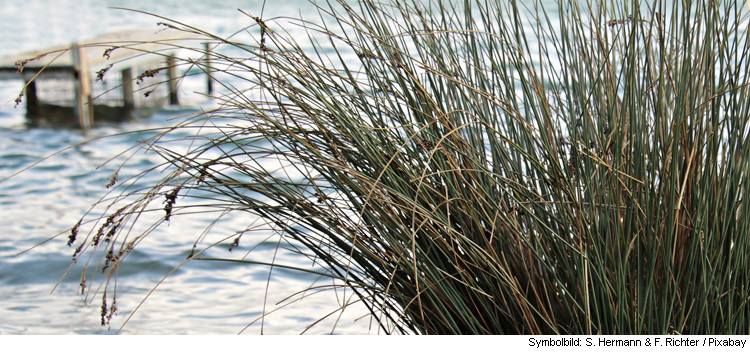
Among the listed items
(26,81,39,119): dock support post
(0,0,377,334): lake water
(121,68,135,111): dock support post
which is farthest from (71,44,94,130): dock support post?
(26,81,39,119): dock support post

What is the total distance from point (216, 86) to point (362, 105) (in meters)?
6.42

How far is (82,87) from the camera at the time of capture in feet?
17.7

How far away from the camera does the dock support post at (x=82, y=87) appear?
5.32 meters

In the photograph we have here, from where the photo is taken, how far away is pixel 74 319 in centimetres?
247

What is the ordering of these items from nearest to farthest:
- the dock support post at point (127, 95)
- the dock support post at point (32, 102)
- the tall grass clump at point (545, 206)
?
the tall grass clump at point (545, 206)
the dock support post at point (32, 102)
the dock support post at point (127, 95)

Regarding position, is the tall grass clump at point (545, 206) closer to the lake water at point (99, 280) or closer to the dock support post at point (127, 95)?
the lake water at point (99, 280)

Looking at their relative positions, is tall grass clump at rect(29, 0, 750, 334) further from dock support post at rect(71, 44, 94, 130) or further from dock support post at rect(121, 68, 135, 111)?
dock support post at rect(121, 68, 135, 111)

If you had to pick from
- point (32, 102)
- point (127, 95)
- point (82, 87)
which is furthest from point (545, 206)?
point (32, 102)

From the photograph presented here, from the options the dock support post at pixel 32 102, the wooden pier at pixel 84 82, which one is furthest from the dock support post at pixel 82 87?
the dock support post at pixel 32 102

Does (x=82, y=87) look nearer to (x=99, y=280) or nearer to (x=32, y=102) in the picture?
(x=32, y=102)

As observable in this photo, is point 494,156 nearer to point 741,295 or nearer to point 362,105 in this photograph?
point 362,105
